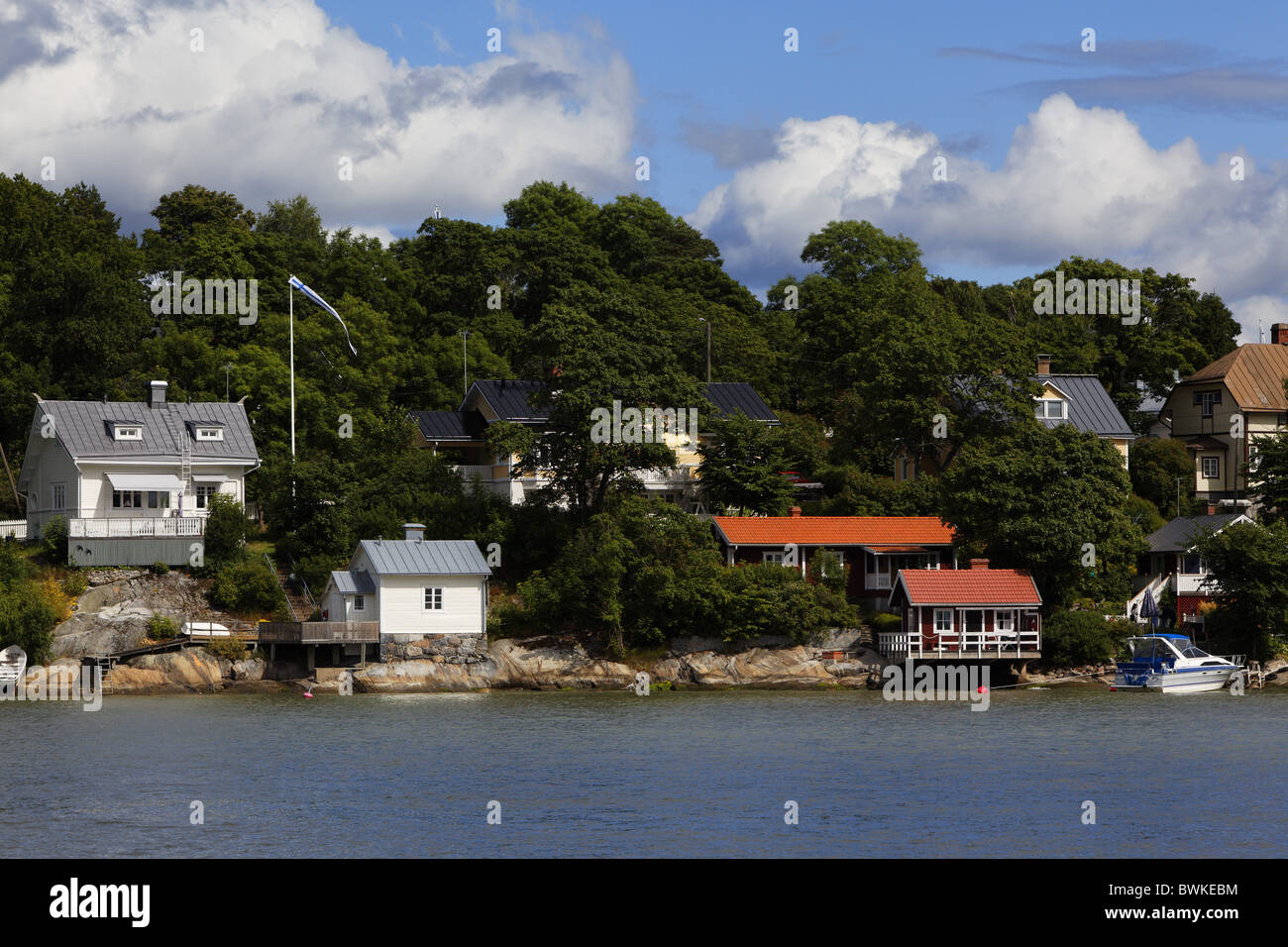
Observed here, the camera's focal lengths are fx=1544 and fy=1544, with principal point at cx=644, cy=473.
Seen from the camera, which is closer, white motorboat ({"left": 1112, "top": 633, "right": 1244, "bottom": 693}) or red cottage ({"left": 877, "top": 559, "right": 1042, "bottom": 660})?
white motorboat ({"left": 1112, "top": 633, "right": 1244, "bottom": 693})

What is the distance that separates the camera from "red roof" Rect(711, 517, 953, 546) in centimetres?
6347

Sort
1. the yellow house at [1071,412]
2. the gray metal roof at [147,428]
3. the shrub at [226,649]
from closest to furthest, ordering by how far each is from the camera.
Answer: the shrub at [226,649], the gray metal roof at [147,428], the yellow house at [1071,412]

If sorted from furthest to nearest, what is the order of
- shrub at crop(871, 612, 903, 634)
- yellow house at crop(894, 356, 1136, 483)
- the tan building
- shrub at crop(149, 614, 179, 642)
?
the tan building
yellow house at crop(894, 356, 1136, 483)
shrub at crop(871, 612, 903, 634)
shrub at crop(149, 614, 179, 642)

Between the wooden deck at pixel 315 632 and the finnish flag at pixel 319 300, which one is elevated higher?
the finnish flag at pixel 319 300

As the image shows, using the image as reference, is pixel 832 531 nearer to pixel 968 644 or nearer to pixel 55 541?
pixel 968 644

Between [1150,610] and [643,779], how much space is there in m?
33.9

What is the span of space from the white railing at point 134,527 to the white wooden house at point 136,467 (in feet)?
0.13

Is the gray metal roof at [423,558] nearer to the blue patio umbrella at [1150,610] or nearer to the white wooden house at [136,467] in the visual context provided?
the white wooden house at [136,467]

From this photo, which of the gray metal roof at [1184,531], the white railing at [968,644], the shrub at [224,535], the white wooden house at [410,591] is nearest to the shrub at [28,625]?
the shrub at [224,535]

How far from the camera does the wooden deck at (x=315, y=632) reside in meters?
55.5

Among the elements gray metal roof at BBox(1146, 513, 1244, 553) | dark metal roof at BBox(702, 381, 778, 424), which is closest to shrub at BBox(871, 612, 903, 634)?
gray metal roof at BBox(1146, 513, 1244, 553)

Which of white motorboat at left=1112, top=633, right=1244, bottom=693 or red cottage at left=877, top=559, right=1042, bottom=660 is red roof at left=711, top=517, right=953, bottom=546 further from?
white motorboat at left=1112, top=633, right=1244, bottom=693

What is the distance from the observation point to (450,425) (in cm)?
7625

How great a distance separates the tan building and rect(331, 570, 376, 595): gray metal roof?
4509cm
